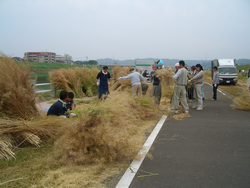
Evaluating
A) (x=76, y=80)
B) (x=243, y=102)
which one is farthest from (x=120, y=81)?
(x=243, y=102)

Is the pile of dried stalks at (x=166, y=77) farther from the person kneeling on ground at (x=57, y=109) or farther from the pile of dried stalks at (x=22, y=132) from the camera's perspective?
the pile of dried stalks at (x=22, y=132)

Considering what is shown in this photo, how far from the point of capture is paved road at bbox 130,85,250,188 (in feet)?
11.3

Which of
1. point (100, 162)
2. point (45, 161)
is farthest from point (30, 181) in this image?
point (100, 162)

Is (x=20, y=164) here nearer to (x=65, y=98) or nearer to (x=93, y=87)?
(x=65, y=98)

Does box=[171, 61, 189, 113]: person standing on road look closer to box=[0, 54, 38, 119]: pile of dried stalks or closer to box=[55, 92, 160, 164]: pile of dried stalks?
box=[55, 92, 160, 164]: pile of dried stalks

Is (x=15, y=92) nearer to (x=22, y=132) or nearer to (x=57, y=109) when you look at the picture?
(x=57, y=109)

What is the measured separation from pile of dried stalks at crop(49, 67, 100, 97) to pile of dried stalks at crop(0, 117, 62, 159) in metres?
8.50

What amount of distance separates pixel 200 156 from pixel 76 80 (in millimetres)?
10588

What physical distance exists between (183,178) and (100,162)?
56.6 inches

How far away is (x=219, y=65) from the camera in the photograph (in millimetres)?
26781

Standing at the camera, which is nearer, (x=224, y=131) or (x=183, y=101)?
(x=224, y=131)

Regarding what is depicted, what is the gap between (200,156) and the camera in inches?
174

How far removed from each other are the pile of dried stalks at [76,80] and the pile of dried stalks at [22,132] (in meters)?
8.50

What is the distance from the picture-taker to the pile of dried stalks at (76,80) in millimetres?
12930
